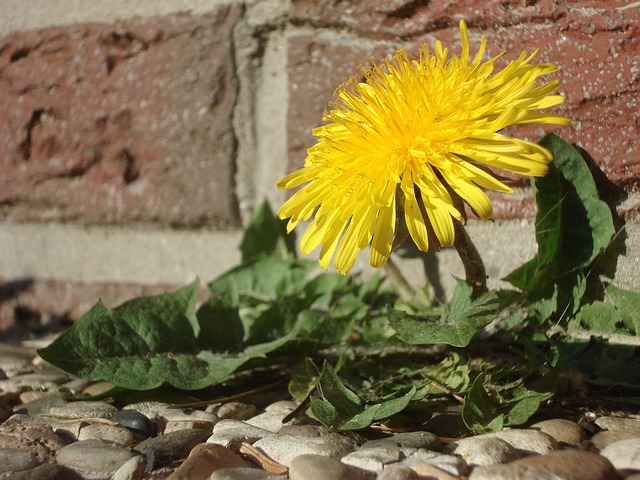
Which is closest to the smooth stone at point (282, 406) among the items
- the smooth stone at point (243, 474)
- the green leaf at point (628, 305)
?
the smooth stone at point (243, 474)

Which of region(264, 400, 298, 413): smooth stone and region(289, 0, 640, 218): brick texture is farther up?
region(289, 0, 640, 218): brick texture

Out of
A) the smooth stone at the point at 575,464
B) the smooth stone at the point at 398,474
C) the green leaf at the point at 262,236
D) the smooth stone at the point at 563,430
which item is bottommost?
the smooth stone at the point at 563,430

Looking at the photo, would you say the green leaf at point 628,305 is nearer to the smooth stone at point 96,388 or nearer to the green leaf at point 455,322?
the green leaf at point 455,322

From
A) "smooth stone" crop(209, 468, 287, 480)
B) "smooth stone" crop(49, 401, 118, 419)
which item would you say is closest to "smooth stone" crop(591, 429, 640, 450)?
"smooth stone" crop(209, 468, 287, 480)

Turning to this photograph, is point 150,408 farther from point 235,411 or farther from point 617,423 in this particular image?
point 617,423

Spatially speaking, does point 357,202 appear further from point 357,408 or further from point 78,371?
point 78,371

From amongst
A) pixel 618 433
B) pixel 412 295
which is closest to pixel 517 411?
pixel 618 433

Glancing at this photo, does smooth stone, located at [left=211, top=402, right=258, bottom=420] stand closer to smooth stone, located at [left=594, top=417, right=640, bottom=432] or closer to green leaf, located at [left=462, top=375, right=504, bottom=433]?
green leaf, located at [left=462, top=375, right=504, bottom=433]
